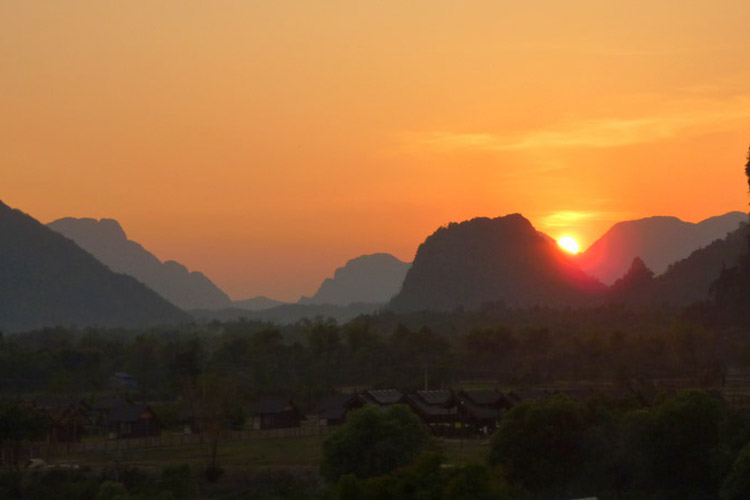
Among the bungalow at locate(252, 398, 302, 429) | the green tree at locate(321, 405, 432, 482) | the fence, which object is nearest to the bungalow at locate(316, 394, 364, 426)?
the fence

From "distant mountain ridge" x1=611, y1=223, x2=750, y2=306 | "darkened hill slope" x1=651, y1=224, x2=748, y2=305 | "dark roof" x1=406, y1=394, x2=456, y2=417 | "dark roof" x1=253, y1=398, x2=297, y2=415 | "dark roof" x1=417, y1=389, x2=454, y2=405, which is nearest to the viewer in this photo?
"dark roof" x1=406, y1=394, x2=456, y2=417

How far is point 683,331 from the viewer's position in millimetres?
70125

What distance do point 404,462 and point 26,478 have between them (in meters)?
16.7

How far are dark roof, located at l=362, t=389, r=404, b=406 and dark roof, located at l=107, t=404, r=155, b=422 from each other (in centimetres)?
1201

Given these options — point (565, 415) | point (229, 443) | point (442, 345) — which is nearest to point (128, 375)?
point (442, 345)

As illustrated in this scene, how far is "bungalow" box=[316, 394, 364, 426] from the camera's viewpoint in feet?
190

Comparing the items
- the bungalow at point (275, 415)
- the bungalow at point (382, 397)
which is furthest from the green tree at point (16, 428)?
the bungalow at point (382, 397)

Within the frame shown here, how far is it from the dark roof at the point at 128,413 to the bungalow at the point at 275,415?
240 inches

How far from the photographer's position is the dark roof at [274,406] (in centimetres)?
6072

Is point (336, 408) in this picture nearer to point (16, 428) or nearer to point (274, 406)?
point (274, 406)

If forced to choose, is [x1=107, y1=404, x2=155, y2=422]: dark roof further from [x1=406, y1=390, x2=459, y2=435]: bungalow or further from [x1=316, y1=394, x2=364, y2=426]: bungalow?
[x1=406, y1=390, x2=459, y2=435]: bungalow

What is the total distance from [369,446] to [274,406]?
23.4m

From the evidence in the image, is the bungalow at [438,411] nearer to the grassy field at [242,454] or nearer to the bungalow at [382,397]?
the bungalow at [382,397]

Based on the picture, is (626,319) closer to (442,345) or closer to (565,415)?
(442,345)
